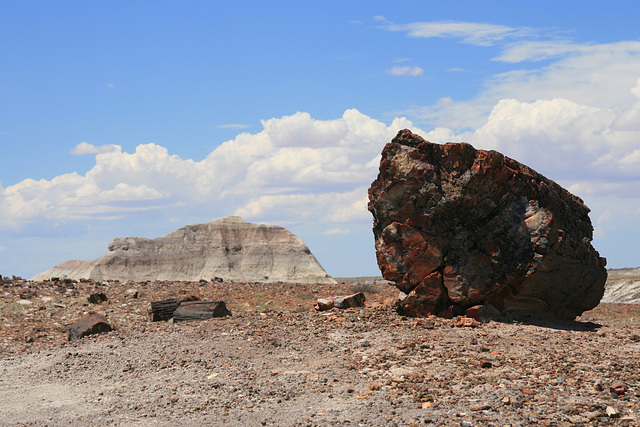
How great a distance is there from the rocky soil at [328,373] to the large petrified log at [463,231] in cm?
92

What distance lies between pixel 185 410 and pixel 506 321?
24.9ft

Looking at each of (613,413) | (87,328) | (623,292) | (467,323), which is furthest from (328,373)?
(623,292)

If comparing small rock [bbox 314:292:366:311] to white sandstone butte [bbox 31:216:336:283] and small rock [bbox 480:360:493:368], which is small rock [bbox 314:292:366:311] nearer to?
small rock [bbox 480:360:493:368]

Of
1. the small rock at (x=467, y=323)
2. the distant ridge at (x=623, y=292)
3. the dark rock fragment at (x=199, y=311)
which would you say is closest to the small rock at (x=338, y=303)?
the dark rock fragment at (x=199, y=311)

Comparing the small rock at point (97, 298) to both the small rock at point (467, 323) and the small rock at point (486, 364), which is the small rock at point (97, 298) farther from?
the small rock at point (486, 364)

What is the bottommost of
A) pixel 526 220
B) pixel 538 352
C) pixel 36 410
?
pixel 36 410

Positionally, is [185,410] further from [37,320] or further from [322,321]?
[37,320]

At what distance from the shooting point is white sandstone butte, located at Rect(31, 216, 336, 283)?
164 feet

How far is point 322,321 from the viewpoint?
13.7m

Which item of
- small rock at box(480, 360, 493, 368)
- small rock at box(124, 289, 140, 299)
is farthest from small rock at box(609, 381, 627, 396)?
small rock at box(124, 289, 140, 299)

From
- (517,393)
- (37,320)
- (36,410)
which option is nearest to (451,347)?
(517,393)

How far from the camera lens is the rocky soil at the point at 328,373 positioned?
8.61 meters

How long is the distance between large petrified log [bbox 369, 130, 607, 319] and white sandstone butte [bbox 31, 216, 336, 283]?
121ft

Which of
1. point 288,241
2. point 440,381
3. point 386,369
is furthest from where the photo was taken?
point 288,241
